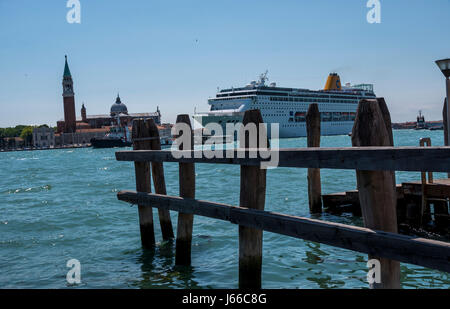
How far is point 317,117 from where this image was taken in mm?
8719

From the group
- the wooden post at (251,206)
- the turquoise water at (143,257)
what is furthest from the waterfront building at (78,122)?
the wooden post at (251,206)

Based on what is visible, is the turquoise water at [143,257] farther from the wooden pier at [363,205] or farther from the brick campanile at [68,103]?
the brick campanile at [68,103]

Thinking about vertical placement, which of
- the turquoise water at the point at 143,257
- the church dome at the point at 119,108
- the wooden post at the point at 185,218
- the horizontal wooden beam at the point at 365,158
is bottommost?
the turquoise water at the point at 143,257

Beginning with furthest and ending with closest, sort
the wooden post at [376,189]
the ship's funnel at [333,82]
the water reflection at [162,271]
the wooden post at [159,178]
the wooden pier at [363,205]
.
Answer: the ship's funnel at [333,82] → the wooden post at [159,178] → the water reflection at [162,271] → the wooden post at [376,189] → the wooden pier at [363,205]

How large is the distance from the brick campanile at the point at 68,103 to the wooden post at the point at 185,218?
12485 cm

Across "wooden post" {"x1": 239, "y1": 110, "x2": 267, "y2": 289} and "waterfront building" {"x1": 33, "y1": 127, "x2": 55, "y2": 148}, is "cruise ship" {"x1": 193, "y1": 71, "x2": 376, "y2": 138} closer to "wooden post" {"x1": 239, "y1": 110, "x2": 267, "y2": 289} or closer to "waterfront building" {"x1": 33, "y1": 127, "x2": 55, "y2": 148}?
"wooden post" {"x1": 239, "y1": 110, "x2": 267, "y2": 289}

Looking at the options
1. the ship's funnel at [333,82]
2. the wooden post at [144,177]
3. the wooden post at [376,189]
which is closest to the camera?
the wooden post at [376,189]

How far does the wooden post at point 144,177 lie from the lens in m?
6.31

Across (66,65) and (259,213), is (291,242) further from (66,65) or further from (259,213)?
(66,65)

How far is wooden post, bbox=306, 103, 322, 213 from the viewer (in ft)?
28.5

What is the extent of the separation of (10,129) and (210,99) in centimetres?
9827

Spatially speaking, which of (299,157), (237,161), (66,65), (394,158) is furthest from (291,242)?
(66,65)

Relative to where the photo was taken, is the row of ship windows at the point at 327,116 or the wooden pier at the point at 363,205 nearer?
the wooden pier at the point at 363,205

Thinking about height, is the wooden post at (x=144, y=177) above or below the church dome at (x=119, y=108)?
below
